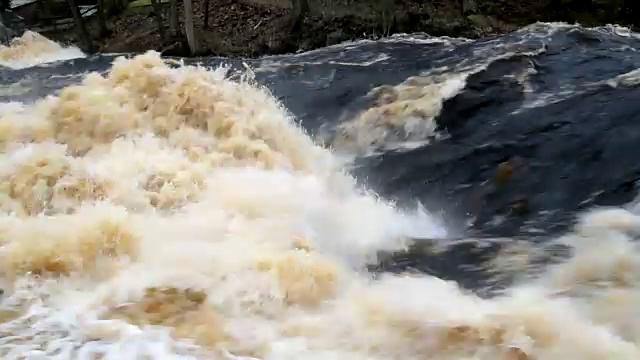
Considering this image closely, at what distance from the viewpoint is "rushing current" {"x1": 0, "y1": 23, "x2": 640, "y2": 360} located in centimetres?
469

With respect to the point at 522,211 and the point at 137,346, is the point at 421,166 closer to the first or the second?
the point at 522,211

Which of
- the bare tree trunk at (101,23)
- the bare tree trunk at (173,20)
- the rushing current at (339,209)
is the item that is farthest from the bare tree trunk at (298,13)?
the rushing current at (339,209)

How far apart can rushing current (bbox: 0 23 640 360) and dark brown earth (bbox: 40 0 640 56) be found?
23.3ft

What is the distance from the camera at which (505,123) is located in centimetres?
808

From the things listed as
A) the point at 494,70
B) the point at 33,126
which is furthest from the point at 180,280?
the point at 494,70

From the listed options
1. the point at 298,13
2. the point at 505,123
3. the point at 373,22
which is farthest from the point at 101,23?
the point at 505,123

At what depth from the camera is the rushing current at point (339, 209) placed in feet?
15.4

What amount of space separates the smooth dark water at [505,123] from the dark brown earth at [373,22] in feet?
21.2

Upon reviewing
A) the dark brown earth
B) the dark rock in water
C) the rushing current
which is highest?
the dark rock in water

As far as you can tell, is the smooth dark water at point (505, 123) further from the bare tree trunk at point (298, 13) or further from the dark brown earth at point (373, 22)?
the bare tree trunk at point (298, 13)

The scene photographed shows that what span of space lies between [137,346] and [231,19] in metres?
18.7

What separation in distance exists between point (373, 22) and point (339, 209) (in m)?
12.6

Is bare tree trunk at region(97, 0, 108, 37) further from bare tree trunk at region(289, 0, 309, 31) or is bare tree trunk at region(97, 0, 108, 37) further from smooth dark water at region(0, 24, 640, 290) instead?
smooth dark water at region(0, 24, 640, 290)

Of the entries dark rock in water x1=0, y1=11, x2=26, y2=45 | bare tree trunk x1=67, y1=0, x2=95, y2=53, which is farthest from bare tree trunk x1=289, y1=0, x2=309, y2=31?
dark rock in water x1=0, y1=11, x2=26, y2=45
